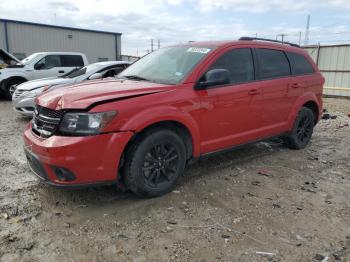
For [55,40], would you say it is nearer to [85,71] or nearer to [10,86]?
[10,86]

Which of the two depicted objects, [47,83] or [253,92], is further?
[47,83]

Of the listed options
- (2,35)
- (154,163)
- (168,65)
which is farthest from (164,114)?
(2,35)

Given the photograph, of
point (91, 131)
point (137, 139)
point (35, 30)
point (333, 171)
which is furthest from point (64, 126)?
point (35, 30)

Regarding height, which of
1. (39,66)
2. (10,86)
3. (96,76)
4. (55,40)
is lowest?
(10,86)

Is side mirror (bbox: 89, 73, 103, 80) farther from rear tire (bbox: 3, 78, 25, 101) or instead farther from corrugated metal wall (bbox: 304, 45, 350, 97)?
corrugated metal wall (bbox: 304, 45, 350, 97)

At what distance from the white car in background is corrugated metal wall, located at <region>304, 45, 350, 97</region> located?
11.0 metres

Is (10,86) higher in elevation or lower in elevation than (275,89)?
lower

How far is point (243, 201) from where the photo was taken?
151 inches

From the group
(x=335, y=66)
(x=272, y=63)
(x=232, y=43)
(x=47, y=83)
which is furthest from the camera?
(x=335, y=66)

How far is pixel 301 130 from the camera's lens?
5895 mm

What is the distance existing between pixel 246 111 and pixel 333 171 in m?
1.62

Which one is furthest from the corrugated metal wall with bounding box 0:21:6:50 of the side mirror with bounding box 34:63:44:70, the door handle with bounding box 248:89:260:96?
the door handle with bounding box 248:89:260:96

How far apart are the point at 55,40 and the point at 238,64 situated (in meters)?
20.4

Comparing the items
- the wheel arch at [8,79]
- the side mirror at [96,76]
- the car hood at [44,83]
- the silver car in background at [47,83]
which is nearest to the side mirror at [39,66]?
the wheel arch at [8,79]
